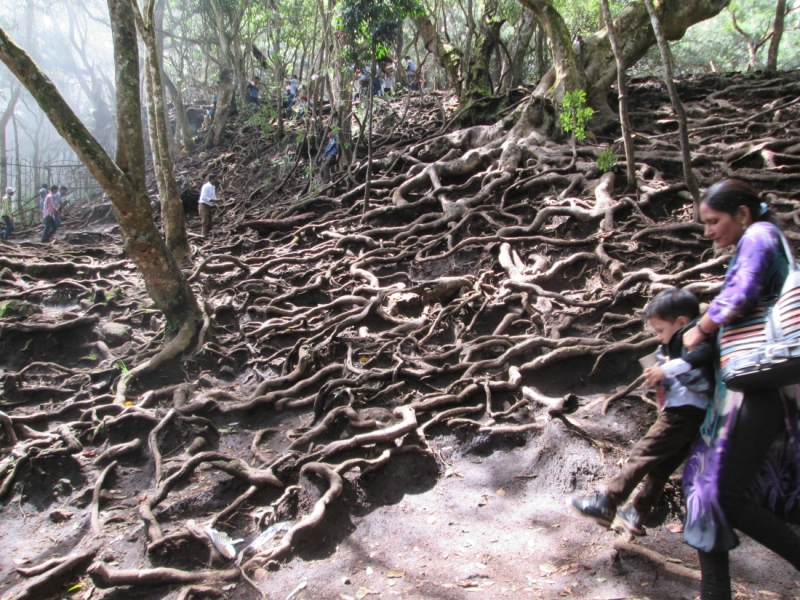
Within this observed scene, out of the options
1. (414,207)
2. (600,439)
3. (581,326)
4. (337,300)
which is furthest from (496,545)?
(414,207)

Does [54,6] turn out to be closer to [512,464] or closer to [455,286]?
[455,286]

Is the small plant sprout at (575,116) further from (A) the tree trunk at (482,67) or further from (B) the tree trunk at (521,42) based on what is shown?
(B) the tree trunk at (521,42)

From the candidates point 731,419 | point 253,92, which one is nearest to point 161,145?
point 731,419

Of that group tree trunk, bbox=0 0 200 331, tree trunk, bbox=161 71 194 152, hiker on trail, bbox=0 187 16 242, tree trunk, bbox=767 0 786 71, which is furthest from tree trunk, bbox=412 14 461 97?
hiker on trail, bbox=0 187 16 242

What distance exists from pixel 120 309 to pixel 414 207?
4829 millimetres

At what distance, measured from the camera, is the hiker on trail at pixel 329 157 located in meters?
11.9

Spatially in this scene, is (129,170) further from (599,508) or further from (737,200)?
(737,200)

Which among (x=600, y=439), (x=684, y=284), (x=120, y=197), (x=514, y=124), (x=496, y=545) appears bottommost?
(x=496, y=545)

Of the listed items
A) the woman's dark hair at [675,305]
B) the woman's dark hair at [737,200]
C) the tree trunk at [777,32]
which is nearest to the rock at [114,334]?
the woman's dark hair at [675,305]

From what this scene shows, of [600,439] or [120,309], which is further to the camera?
[120,309]

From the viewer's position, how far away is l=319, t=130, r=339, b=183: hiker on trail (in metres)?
11.9

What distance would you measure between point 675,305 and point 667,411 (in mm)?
448

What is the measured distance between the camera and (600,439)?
3695 millimetres

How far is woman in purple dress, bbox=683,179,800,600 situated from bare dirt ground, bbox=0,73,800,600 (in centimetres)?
56
